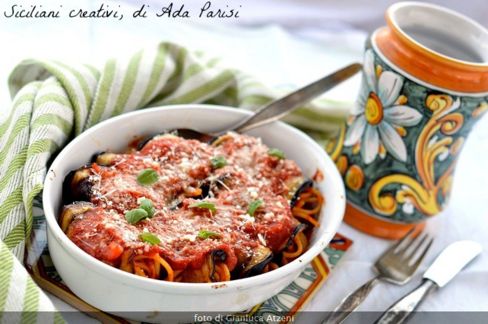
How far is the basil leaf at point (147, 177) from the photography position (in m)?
1.84

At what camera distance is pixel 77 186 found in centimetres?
178

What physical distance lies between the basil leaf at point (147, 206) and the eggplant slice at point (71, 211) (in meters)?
0.13

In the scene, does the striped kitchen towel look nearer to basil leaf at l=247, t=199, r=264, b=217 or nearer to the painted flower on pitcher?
the painted flower on pitcher

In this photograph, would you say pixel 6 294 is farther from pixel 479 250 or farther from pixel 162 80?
pixel 479 250

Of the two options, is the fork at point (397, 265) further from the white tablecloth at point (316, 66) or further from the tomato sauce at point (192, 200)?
the tomato sauce at point (192, 200)

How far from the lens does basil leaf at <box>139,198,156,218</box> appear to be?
5.66ft

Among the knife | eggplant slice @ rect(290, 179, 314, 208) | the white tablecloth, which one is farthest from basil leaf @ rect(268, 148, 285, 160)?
the knife

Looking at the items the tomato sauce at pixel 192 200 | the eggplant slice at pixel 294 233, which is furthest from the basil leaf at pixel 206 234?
the eggplant slice at pixel 294 233

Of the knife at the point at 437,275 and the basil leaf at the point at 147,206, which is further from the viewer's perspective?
the knife at the point at 437,275

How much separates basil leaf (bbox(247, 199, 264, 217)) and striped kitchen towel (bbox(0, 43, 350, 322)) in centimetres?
61

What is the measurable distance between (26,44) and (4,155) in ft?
4.00

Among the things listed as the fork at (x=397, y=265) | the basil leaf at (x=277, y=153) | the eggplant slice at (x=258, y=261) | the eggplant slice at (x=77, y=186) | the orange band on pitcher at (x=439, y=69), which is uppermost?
the orange band on pitcher at (x=439, y=69)

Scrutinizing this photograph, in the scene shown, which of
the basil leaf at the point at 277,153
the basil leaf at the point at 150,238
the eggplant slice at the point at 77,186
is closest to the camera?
the basil leaf at the point at 150,238

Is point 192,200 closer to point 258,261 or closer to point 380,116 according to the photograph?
point 258,261
